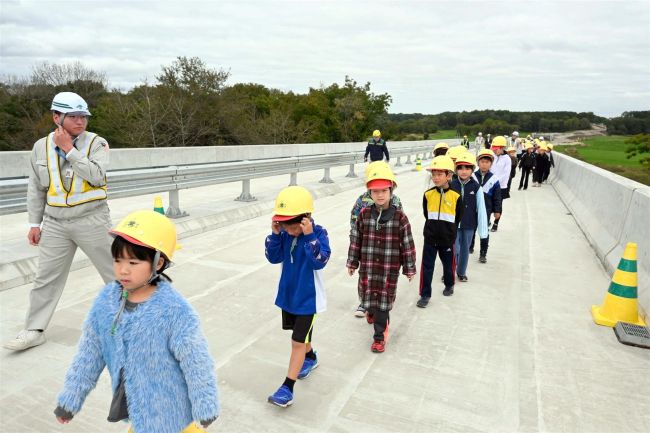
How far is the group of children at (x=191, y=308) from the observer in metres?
2.04

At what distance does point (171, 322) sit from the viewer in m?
2.06

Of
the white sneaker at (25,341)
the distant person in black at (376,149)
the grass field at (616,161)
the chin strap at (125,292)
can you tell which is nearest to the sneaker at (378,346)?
the chin strap at (125,292)

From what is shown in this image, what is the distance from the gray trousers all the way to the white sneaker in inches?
2.4

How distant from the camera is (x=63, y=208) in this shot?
4.00 metres

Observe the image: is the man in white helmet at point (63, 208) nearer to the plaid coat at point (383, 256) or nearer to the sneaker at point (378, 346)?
the plaid coat at point (383, 256)

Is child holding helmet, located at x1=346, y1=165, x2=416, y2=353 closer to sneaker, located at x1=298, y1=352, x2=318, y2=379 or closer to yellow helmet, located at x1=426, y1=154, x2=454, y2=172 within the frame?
sneaker, located at x1=298, y1=352, x2=318, y2=379

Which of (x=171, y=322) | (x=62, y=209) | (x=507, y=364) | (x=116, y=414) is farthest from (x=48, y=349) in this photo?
(x=507, y=364)

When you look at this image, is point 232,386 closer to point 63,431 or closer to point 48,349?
point 63,431

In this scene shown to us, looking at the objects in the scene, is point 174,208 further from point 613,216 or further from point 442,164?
point 613,216

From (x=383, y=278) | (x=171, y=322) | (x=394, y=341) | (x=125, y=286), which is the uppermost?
(x=125, y=286)

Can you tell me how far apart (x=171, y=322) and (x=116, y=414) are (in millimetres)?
493

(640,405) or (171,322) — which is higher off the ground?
(171,322)

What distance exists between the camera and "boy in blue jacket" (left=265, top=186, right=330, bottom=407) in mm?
3312

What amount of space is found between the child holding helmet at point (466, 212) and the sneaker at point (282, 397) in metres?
3.73
